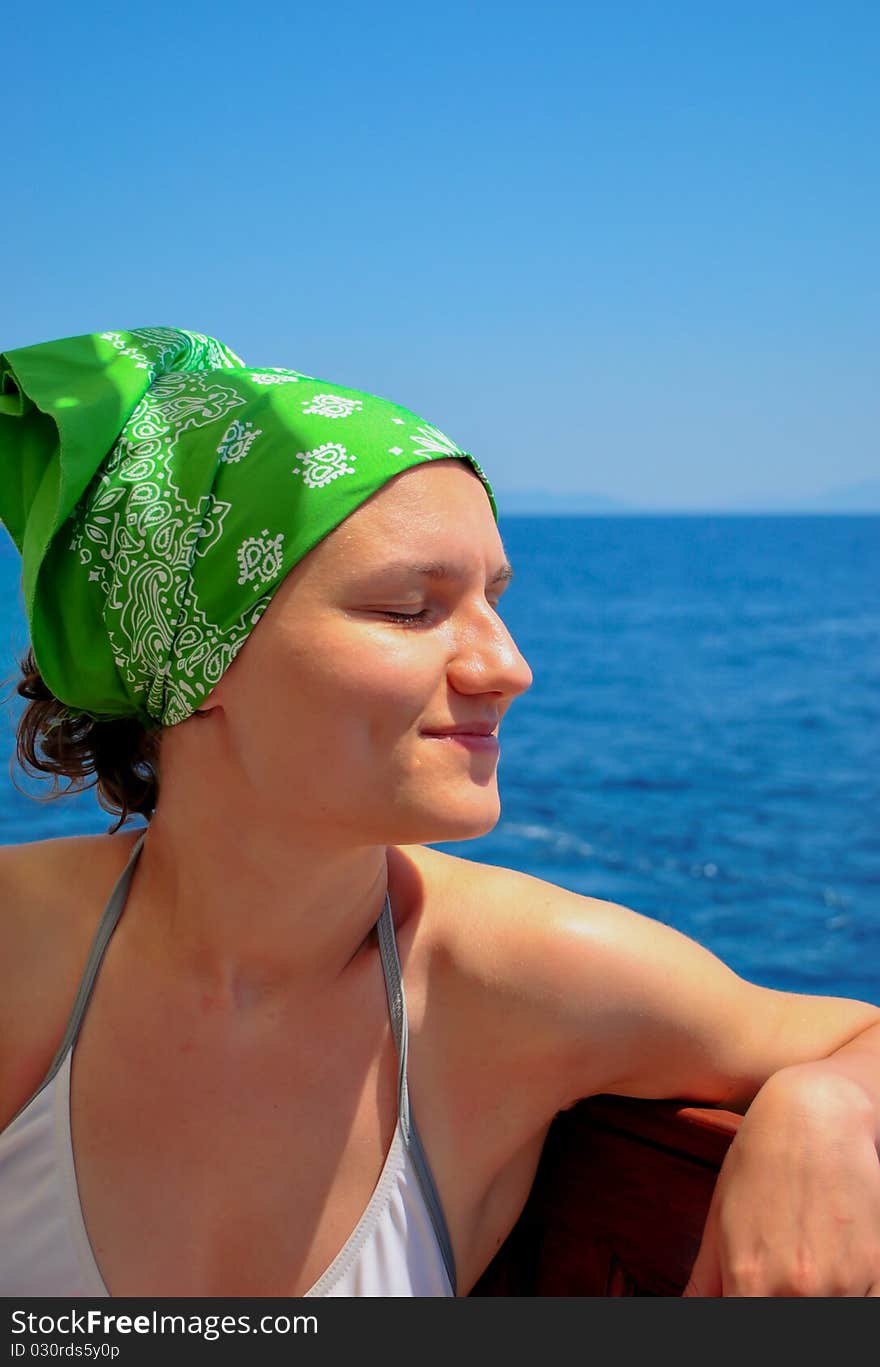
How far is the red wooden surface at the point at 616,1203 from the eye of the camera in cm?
179

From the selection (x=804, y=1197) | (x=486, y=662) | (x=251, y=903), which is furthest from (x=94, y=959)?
(x=804, y=1197)

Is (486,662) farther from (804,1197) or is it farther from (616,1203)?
(616,1203)

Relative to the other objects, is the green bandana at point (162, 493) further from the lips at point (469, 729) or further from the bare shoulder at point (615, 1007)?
the bare shoulder at point (615, 1007)

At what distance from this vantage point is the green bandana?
64.6 inches

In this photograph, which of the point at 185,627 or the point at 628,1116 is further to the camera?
the point at 628,1116

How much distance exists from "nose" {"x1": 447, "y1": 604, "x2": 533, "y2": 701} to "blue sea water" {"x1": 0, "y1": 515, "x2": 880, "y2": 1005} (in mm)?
804

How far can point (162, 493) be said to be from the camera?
1720 millimetres

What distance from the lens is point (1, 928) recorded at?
6.24 ft

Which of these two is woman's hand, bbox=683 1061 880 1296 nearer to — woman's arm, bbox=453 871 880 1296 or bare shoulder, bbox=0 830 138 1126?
woman's arm, bbox=453 871 880 1296

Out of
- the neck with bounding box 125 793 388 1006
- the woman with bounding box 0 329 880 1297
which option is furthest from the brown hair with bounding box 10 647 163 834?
the neck with bounding box 125 793 388 1006

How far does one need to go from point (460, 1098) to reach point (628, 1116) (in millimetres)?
235

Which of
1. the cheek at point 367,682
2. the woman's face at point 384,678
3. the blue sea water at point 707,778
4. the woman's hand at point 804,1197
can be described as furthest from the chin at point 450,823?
the blue sea water at point 707,778

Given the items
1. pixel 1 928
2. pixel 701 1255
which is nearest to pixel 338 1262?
pixel 701 1255
